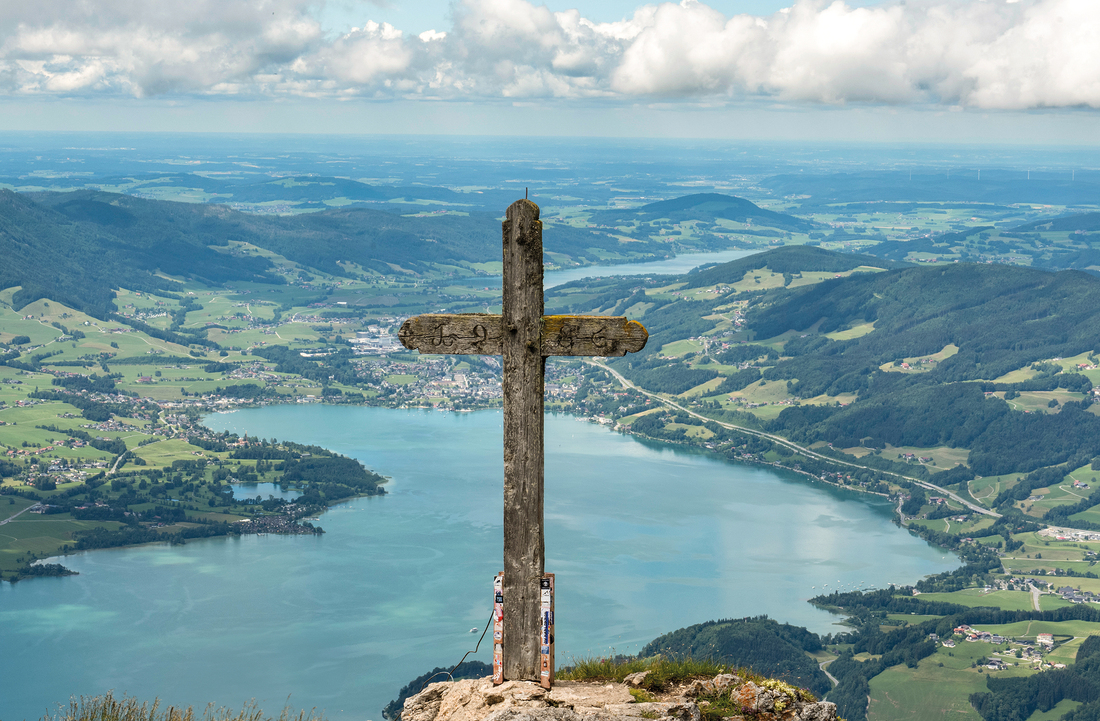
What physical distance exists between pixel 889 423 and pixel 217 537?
9520 centimetres

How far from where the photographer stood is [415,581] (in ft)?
246

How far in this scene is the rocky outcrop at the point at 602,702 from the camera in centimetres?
732

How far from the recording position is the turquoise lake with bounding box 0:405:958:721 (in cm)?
6175

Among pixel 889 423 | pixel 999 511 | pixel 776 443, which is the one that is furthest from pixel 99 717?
pixel 889 423

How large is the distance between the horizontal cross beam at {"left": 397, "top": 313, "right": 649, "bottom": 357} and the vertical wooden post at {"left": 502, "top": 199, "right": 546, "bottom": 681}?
10 cm

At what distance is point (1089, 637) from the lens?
230 ft

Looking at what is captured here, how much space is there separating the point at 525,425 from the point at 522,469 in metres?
0.36

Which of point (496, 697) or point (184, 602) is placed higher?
point (496, 697)

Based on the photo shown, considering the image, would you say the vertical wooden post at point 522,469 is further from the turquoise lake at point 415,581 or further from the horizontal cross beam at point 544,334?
the turquoise lake at point 415,581

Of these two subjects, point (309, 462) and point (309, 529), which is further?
point (309, 462)

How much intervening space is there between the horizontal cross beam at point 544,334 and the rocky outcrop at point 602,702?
2640mm

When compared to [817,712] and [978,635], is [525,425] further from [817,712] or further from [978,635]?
[978,635]

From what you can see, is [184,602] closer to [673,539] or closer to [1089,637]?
[673,539]

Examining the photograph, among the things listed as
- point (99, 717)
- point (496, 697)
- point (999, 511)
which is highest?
point (496, 697)
